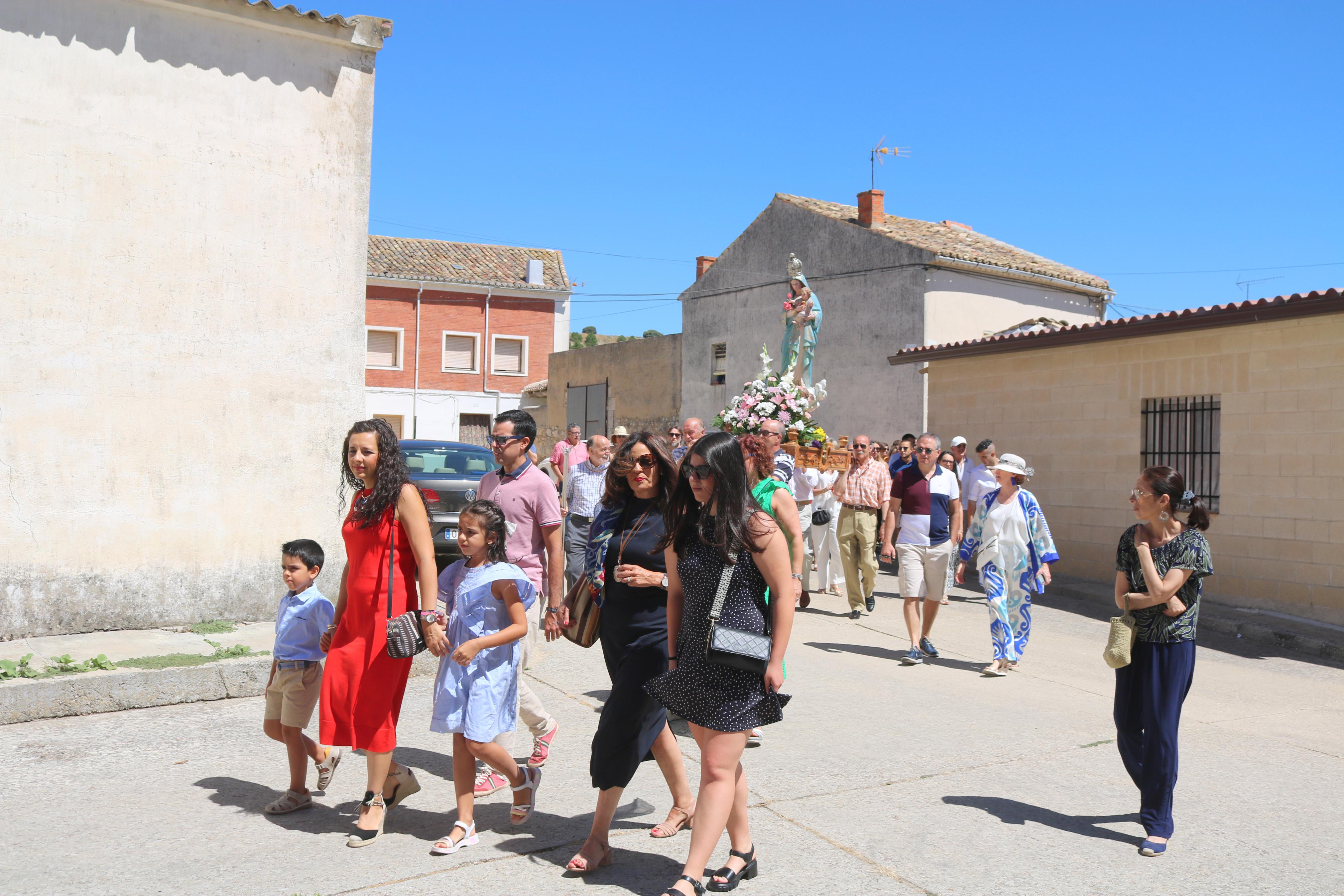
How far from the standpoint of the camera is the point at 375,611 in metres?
4.06

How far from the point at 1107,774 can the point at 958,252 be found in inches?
610

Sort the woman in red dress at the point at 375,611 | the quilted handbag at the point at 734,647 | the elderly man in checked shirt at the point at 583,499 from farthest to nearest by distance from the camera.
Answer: the elderly man in checked shirt at the point at 583,499 < the woman in red dress at the point at 375,611 < the quilted handbag at the point at 734,647

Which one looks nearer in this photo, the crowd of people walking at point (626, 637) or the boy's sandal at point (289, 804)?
the crowd of people walking at point (626, 637)

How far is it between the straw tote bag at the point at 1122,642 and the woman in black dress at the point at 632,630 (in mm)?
1846

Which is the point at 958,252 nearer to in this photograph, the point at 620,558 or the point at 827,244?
the point at 827,244

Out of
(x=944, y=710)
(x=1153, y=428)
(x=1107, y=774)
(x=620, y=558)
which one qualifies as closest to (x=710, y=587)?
(x=620, y=558)

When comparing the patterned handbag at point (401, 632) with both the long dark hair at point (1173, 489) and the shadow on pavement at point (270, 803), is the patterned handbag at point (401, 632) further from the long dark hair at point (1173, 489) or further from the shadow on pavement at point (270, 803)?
the long dark hair at point (1173, 489)

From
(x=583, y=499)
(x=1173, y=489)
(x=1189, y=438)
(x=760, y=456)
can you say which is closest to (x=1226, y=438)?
(x=1189, y=438)

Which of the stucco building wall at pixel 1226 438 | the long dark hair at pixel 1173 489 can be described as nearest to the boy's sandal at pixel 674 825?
the long dark hair at pixel 1173 489

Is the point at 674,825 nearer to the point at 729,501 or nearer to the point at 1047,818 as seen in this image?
the point at 729,501

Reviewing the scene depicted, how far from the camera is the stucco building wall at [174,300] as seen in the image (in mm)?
7020

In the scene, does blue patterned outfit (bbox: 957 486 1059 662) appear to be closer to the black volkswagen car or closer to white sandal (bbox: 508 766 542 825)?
white sandal (bbox: 508 766 542 825)

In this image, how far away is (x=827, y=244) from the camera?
21.4m

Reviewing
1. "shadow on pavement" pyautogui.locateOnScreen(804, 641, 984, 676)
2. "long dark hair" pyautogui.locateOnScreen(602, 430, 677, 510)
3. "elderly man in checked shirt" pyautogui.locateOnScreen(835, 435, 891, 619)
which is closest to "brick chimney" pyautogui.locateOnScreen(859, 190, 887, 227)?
"elderly man in checked shirt" pyautogui.locateOnScreen(835, 435, 891, 619)
